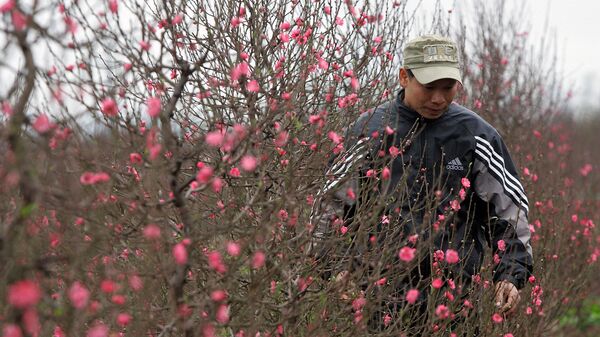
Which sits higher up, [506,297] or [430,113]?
[430,113]

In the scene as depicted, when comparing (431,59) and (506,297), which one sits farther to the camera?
(431,59)

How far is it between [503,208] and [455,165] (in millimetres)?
307

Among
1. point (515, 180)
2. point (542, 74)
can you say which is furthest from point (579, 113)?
point (515, 180)

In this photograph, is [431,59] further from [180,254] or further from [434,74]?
[180,254]

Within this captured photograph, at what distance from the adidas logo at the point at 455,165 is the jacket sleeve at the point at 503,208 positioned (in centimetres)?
7

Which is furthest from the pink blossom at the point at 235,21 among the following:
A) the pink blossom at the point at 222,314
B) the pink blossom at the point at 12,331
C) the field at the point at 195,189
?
the pink blossom at the point at 12,331

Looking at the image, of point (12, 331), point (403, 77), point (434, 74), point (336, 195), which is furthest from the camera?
point (403, 77)

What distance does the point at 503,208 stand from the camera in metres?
3.78

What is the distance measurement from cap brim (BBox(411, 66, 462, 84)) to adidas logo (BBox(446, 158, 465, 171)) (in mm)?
398

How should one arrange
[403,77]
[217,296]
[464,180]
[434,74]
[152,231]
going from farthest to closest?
[403,77], [434,74], [464,180], [217,296], [152,231]

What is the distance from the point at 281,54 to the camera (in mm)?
3820

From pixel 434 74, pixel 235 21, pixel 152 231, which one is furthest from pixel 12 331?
pixel 434 74

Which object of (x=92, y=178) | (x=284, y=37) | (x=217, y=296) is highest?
(x=284, y=37)

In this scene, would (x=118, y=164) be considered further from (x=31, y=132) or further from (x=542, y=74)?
(x=542, y=74)
